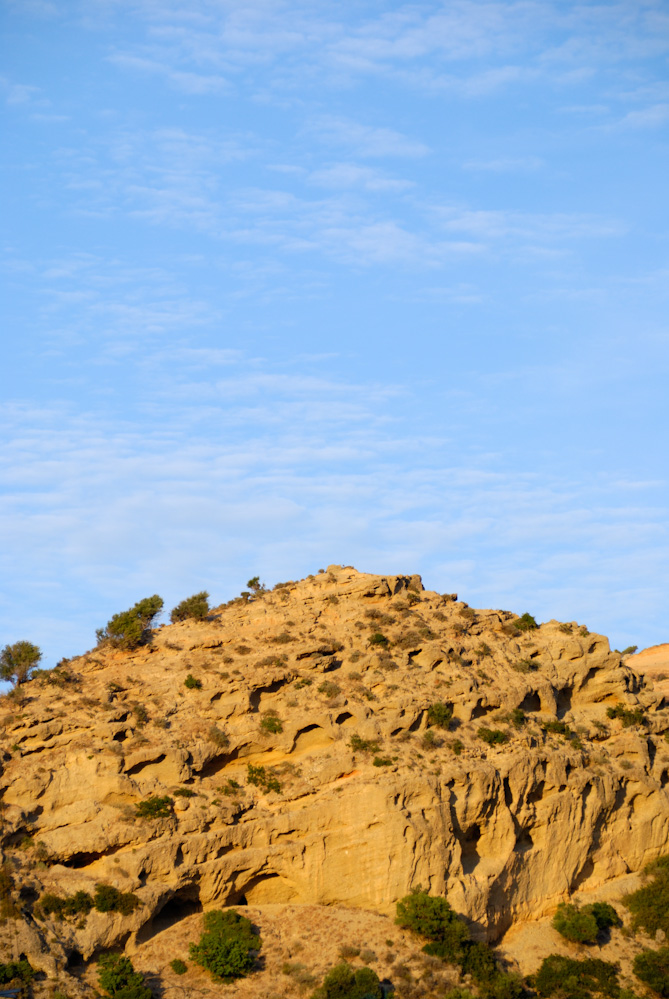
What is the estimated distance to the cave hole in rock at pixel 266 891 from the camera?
46594 millimetres

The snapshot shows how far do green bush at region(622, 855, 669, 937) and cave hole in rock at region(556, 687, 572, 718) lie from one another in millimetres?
9094

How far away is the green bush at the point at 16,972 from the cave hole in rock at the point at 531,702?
28433mm

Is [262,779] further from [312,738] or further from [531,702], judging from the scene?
[531,702]

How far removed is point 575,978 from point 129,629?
92.1 ft

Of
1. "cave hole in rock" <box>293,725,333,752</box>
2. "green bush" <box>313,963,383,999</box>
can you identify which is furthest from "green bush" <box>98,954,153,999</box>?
"cave hole in rock" <box>293,725,333,752</box>

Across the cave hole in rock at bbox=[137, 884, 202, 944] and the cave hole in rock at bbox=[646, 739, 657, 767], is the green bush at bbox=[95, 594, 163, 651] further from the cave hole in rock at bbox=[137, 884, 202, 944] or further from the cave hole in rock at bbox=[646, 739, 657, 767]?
the cave hole in rock at bbox=[646, 739, 657, 767]

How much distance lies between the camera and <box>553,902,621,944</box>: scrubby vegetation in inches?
1881

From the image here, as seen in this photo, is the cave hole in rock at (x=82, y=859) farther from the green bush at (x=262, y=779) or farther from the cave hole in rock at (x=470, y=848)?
the cave hole in rock at (x=470, y=848)

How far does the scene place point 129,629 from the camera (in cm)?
5503

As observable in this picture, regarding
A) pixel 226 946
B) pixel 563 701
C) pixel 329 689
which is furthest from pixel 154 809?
pixel 563 701

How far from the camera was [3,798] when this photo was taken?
45.4 metres

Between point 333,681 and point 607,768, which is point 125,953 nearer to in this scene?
point 333,681

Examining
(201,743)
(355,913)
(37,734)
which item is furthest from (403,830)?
(37,734)

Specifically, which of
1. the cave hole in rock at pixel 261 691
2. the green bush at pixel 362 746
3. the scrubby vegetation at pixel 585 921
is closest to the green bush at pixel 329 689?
the cave hole in rock at pixel 261 691
